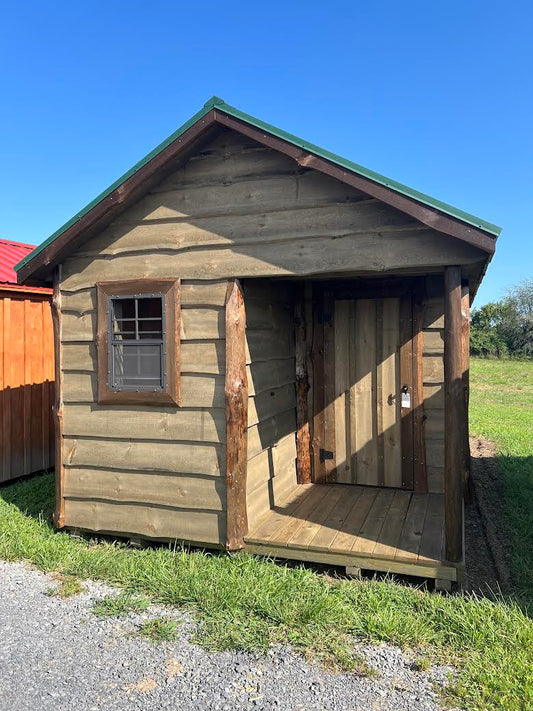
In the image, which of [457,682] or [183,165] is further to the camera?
[183,165]

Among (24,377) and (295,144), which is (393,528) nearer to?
(295,144)

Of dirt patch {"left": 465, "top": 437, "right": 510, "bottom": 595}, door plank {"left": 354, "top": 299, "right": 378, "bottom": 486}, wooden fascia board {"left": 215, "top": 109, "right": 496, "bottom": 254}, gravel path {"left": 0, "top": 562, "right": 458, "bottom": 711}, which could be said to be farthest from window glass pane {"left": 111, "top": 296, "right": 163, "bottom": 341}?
dirt patch {"left": 465, "top": 437, "right": 510, "bottom": 595}

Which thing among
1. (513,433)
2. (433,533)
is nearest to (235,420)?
(433,533)

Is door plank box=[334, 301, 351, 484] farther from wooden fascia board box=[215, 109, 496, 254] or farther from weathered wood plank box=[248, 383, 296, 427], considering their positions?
wooden fascia board box=[215, 109, 496, 254]

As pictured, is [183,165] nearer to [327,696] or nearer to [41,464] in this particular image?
[327,696]

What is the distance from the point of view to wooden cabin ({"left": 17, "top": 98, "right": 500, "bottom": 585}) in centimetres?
434

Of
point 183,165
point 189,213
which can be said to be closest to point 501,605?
point 189,213

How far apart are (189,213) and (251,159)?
774 millimetres

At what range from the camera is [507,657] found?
320cm

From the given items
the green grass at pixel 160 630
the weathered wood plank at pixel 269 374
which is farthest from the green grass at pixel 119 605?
the weathered wood plank at pixel 269 374

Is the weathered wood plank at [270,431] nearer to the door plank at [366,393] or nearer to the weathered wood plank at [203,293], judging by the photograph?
the door plank at [366,393]

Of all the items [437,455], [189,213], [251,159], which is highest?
[251,159]

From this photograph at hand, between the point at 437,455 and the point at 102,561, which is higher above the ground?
the point at 437,455

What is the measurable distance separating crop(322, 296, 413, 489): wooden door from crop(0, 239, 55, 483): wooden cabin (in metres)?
4.59
